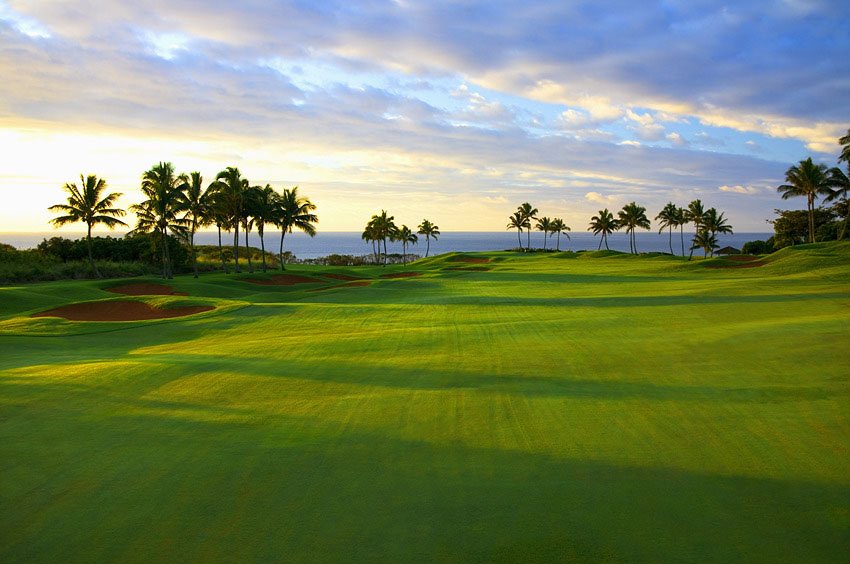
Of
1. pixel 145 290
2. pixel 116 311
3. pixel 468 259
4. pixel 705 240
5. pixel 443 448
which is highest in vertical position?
pixel 705 240

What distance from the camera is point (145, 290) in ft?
127

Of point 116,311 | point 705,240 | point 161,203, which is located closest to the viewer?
point 116,311

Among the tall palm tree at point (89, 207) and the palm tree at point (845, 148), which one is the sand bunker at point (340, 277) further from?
the palm tree at point (845, 148)

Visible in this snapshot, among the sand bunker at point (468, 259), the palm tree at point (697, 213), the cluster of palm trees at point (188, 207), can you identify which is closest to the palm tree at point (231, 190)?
the cluster of palm trees at point (188, 207)

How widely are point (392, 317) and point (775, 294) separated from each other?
684 inches

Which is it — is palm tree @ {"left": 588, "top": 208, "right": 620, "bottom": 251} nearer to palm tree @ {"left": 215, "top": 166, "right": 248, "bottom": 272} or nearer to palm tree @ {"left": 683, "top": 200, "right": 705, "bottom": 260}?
palm tree @ {"left": 683, "top": 200, "right": 705, "bottom": 260}

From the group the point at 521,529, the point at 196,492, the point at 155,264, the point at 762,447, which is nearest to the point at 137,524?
the point at 196,492

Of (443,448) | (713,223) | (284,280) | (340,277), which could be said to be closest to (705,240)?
(713,223)

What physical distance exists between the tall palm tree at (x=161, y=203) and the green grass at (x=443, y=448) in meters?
36.6

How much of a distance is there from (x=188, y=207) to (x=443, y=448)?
54317mm

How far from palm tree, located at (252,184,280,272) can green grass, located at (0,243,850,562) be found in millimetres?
44456

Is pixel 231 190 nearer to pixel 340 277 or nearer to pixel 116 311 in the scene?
pixel 340 277

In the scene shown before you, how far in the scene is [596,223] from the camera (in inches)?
4124

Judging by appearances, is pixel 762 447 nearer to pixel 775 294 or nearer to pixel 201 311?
pixel 775 294
